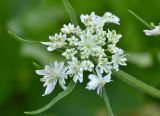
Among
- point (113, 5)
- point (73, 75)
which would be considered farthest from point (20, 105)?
point (73, 75)

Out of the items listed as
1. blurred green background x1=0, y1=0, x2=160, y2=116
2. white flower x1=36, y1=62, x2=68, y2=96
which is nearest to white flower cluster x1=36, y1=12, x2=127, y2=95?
white flower x1=36, y1=62, x2=68, y2=96

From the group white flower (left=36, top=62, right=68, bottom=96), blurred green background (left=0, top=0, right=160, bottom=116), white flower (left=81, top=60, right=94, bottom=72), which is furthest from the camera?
blurred green background (left=0, top=0, right=160, bottom=116)

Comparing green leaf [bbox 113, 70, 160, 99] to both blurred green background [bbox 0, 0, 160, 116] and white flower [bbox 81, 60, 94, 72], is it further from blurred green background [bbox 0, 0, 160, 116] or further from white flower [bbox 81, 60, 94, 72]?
blurred green background [bbox 0, 0, 160, 116]

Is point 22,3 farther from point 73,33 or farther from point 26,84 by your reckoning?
point 73,33

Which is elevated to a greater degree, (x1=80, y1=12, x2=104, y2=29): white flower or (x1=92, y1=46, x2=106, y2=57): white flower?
(x1=80, y1=12, x2=104, y2=29): white flower

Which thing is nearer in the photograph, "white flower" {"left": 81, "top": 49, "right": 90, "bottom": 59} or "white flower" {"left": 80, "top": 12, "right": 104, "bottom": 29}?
"white flower" {"left": 81, "top": 49, "right": 90, "bottom": 59}

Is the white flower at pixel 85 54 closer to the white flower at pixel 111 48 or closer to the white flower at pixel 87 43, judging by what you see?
the white flower at pixel 87 43

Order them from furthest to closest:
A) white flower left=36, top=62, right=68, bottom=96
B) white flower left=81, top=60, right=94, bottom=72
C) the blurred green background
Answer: the blurred green background, white flower left=36, top=62, right=68, bottom=96, white flower left=81, top=60, right=94, bottom=72
